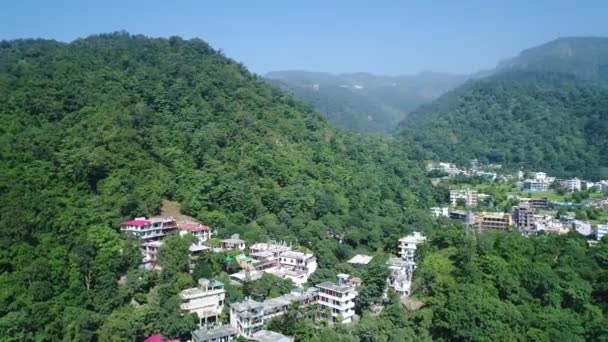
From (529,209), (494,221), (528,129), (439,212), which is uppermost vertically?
(528,129)

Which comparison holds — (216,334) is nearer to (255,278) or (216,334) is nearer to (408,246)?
(255,278)

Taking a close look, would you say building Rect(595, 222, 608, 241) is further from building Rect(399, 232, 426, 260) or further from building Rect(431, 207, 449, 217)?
building Rect(399, 232, 426, 260)

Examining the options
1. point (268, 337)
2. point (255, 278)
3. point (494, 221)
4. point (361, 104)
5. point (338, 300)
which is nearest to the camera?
point (268, 337)

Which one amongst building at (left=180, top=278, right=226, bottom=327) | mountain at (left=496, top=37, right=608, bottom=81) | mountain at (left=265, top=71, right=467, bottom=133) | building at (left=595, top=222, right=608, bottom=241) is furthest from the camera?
mountain at (left=496, top=37, right=608, bottom=81)

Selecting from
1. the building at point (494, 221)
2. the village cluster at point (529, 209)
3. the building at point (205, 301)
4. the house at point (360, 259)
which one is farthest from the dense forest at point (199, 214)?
the building at point (494, 221)

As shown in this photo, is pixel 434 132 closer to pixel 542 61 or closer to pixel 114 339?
pixel 114 339

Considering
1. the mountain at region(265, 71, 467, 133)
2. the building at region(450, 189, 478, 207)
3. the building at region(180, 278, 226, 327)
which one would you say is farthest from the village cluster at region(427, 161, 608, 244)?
the mountain at region(265, 71, 467, 133)

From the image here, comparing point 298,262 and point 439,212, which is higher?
point 298,262

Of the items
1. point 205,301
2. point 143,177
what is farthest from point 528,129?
point 205,301
